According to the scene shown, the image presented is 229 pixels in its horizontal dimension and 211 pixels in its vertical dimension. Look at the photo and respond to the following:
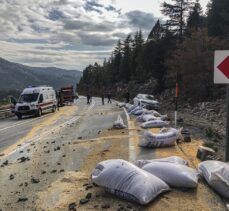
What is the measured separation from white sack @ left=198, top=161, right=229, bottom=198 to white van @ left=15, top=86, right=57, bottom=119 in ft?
98.7

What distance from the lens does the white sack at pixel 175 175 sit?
7473 mm

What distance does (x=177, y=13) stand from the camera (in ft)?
214

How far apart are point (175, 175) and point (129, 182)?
3.26 ft

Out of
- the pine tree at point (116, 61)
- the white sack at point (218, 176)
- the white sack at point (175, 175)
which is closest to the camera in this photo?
the white sack at point (218, 176)

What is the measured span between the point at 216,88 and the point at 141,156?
35642mm

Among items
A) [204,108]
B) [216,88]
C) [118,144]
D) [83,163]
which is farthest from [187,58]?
[83,163]

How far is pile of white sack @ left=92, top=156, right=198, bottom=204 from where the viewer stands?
6.76m

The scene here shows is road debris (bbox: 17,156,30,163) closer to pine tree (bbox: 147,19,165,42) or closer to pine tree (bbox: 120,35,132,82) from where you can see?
pine tree (bbox: 147,19,165,42)

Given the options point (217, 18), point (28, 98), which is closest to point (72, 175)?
point (28, 98)

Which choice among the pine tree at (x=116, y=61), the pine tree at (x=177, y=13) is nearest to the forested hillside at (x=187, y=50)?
the pine tree at (x=177, y=13)

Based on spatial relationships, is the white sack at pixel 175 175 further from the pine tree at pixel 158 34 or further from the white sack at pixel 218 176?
the pine tree at pixel 158 34

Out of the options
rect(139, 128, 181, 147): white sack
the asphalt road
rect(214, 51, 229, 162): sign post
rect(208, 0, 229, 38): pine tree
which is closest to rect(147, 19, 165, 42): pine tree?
rect(208, 0, 229, 38): pine tree

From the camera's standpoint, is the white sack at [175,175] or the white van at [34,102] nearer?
the white sack at [175,175]

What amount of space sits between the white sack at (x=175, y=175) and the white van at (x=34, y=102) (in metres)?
30.1
